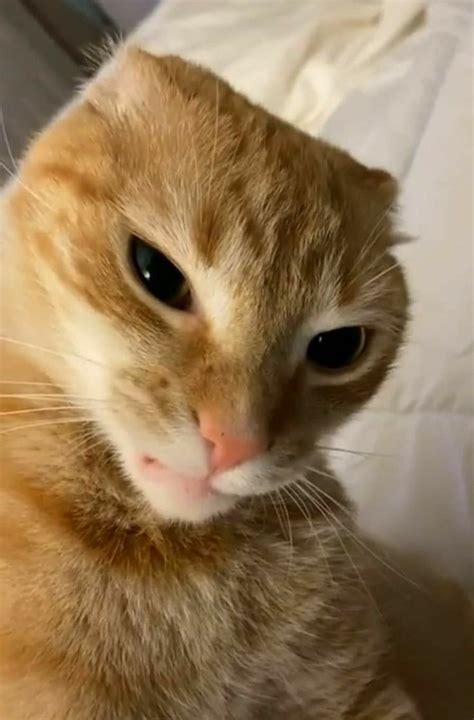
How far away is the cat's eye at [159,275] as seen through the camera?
68 cm

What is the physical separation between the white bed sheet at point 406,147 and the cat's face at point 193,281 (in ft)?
1.43

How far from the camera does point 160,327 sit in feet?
2.18

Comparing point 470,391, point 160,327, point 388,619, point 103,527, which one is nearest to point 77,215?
point 160,327

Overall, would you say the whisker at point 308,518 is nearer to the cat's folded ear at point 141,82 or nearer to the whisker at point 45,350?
the whisker at point 45,350

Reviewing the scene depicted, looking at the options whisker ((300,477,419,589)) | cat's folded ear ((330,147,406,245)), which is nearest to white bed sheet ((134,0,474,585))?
whisker ((300,477,419,589))

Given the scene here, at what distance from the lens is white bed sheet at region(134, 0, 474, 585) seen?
3.84 feet

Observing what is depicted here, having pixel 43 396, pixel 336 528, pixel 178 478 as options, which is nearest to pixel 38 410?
pixel 43 396

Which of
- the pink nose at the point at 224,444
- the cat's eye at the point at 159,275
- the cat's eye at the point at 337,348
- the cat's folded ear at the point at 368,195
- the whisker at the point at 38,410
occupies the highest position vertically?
the cat's folded ear at the point at 368,195

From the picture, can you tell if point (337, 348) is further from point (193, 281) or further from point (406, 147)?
point (406, 147)

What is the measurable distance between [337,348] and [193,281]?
140 mm

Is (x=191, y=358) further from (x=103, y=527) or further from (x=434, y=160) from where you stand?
(x=434, y=160)

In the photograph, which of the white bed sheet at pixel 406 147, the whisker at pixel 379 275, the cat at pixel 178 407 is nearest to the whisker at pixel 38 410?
the cat at pixel 178 407

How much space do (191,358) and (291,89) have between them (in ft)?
3.25

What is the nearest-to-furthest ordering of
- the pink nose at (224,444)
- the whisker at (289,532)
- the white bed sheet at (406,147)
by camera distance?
the pink nose at (224,444) < the whisker at (289,532) < the white bed sheet at (406,147)
